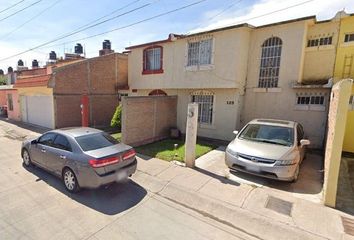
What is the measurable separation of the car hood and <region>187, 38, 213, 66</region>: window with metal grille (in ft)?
17.6

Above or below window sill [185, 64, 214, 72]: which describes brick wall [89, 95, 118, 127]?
below

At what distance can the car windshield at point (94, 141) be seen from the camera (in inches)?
219

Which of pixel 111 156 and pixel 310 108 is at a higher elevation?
pixel 310 108

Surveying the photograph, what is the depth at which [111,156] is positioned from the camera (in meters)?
5.37

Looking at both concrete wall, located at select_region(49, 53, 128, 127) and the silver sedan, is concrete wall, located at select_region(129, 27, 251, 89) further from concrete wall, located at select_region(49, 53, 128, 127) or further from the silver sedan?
concrete wall, located at select_region(49, 53, 128, 127)

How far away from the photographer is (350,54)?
28.1 ft

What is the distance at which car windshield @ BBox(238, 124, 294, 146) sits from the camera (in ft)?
21.8

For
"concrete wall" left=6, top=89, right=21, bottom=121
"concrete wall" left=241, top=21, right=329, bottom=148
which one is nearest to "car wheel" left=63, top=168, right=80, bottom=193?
"concrete wall" left=241, top=21, right=329, bottom=148

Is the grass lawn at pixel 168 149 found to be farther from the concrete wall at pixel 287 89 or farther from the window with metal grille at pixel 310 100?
the window with metal grille at pixel 310 100

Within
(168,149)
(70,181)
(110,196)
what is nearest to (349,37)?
(168,149)

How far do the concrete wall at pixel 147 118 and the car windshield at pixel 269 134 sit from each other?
4.69 m

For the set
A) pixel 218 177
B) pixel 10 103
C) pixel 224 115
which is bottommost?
pixel 218 177

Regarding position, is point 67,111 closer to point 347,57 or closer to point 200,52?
point 200,52

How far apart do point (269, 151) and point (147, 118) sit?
19.4 ft
